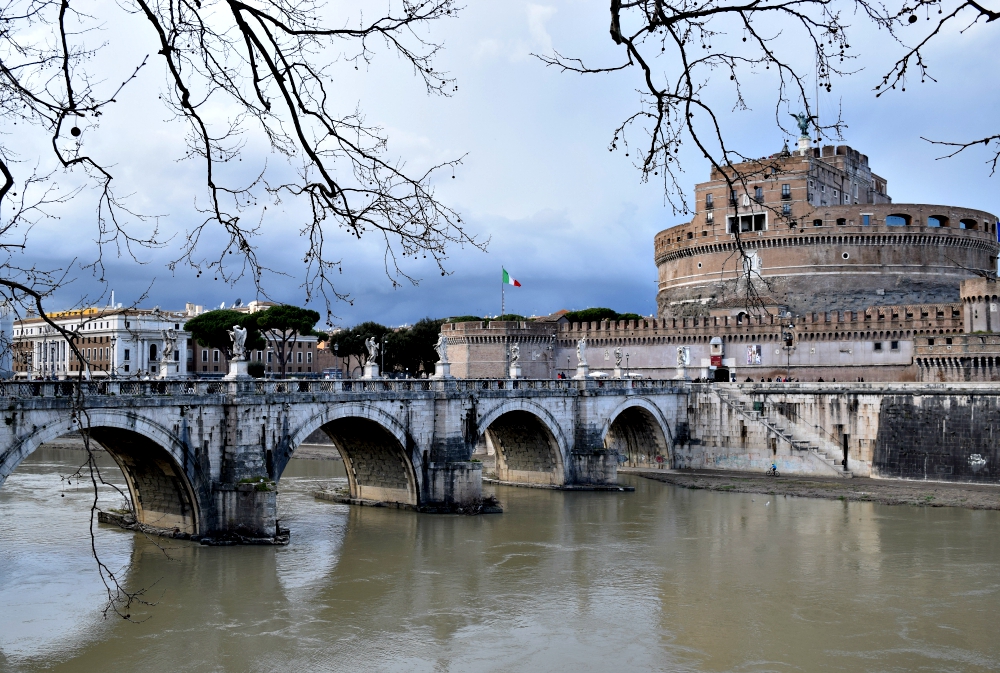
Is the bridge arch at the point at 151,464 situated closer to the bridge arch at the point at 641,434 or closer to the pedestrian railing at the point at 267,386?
the pedestrian railing at the point at 267,386

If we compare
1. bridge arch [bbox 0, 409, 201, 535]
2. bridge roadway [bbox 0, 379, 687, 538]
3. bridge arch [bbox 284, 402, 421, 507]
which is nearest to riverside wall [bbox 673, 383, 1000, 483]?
bridge roadway [bbox 0, 379, 687, 538]

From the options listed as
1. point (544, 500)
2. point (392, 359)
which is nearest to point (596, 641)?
point (544, 500)

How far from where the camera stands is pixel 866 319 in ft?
143

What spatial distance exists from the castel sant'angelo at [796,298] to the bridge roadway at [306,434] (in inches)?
377

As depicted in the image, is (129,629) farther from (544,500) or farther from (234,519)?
(544,500)

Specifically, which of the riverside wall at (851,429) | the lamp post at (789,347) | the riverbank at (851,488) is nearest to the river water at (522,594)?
the riverbank at (851,488)

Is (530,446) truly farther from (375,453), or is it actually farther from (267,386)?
(267,386)

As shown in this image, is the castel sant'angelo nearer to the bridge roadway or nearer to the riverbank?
the riverbank

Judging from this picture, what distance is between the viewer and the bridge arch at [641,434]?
1564 inches

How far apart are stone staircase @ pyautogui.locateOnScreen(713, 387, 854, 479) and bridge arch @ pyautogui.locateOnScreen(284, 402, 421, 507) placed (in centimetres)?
1739

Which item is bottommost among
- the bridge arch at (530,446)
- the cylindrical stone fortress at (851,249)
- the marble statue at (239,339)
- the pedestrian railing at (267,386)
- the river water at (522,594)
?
the river water at (522,594)

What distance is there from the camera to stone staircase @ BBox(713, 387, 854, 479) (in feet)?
121

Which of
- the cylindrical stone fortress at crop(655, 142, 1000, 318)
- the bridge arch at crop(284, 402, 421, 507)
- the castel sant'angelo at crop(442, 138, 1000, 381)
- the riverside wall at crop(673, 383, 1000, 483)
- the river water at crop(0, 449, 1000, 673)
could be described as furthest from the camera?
the cylindrical stone fortress at crop(655, 142, 1000, 318)

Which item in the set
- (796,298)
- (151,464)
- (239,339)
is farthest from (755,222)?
(151,464)
